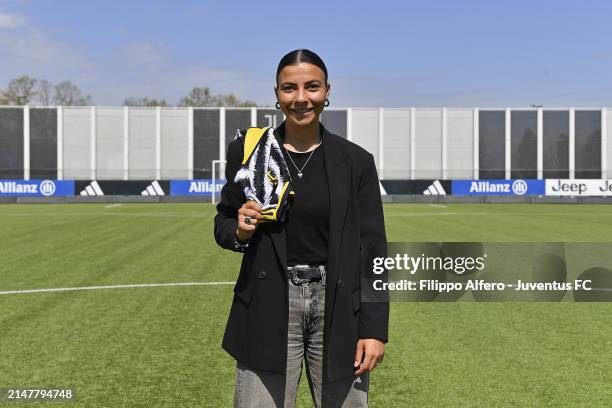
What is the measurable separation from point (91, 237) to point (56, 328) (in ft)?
34.4

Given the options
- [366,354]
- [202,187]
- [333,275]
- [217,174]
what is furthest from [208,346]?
[217,174]

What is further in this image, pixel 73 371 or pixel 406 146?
pixel 406 146

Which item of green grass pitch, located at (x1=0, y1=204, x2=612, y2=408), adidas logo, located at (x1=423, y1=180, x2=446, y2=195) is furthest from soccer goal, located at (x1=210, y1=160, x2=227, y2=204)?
green grass pitch, located at (x1=0, y1=204, x2=612, y2=408)

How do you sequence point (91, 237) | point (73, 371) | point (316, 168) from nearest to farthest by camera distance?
1. point (316, 168)
2. point (73, 371)
3. point (91, 237)

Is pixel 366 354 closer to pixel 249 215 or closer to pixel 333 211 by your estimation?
pixel 333 211

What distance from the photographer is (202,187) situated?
1818 inches

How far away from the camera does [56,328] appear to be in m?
6.67

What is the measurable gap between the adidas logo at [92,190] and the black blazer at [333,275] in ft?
145

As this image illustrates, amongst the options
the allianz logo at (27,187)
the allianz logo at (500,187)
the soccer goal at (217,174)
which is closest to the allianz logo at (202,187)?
the soccer goal at (217,174)

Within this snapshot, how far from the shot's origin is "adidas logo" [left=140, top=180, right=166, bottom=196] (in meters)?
44.6

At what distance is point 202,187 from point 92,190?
26.2 ft

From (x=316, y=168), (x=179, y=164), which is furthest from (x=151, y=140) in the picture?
(x=316, y=168)

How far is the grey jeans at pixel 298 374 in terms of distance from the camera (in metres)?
2.45

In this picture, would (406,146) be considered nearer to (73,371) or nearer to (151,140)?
(151,140)
